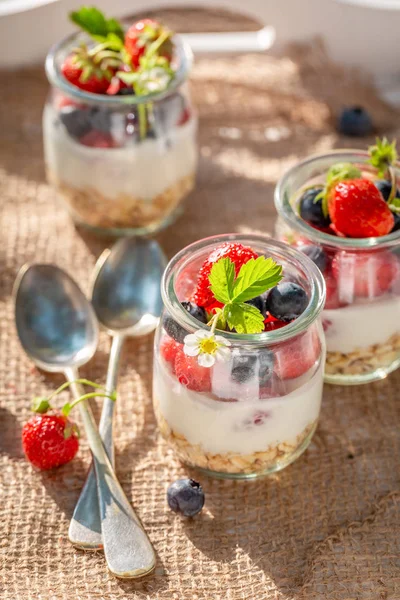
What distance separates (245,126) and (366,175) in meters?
0.63

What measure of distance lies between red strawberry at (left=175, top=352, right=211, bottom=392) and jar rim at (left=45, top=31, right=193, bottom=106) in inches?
22.5

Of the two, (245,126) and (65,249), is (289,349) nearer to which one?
(65,249)

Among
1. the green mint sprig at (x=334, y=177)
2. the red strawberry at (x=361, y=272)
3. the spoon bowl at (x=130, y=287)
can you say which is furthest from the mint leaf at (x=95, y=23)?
the red strawberry at (x=361, y=272)

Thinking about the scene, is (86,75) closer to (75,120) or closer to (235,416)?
(75,120)

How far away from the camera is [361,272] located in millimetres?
1297

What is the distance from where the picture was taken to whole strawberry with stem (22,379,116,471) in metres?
1.27

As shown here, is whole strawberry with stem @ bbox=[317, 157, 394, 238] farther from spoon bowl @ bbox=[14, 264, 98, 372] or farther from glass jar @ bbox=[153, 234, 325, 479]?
spoon bowl @ bbox=[14, 264, 98, 372]

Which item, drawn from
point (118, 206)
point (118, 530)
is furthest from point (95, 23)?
point (118, 530)

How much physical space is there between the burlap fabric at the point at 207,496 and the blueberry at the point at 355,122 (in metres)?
0.27

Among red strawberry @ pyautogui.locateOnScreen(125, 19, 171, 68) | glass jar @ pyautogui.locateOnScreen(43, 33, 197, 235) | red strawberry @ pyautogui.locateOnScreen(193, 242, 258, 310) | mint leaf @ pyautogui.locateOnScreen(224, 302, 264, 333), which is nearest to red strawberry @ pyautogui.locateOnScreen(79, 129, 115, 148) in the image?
glass jar @ pyautogui.locateOnScreen(43, 33, 197, 235)

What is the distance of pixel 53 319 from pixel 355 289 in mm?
526

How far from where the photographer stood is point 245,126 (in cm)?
201

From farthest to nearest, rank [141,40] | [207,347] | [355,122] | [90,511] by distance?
[355,122] → [141,40] → [90,511] → [207,347]

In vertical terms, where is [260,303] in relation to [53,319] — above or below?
above
